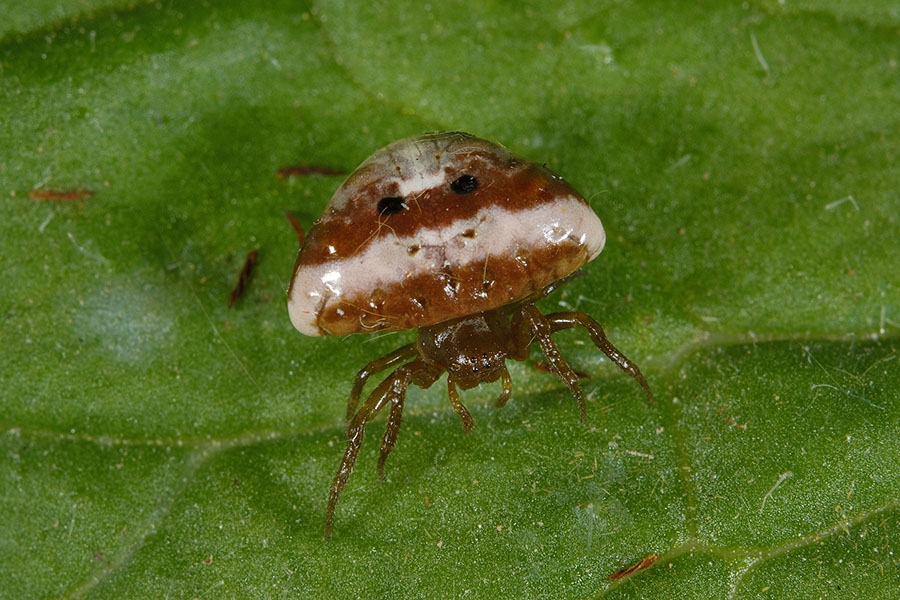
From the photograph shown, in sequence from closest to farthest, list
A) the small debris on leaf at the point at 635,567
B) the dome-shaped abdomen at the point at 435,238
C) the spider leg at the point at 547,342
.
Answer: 1. the dome-shaped abdomen at the point at 435,238
2. the small debris on leaf at the point at 635,567
3. the spider leg at the point at 547,342

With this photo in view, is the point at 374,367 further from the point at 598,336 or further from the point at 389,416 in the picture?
the point at 598,336

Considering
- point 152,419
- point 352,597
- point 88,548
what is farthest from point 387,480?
point 88,548

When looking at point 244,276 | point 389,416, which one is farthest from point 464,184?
point 244,276

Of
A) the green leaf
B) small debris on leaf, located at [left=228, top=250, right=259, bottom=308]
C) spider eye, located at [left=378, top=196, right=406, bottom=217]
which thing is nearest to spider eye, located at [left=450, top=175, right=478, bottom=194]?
spider eye, located at [left=378, top=196, right=406, bottom=217]

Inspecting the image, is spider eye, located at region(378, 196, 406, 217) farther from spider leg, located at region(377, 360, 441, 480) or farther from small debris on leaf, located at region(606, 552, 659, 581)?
small debris on leaf, located at region(606, 552, 659, 581)

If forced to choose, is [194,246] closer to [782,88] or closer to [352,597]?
[352,597]

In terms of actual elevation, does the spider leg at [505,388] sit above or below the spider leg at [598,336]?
below

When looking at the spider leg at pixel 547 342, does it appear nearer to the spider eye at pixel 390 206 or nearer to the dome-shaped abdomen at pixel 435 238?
the dome-shaped abdomen at pixel 435 238

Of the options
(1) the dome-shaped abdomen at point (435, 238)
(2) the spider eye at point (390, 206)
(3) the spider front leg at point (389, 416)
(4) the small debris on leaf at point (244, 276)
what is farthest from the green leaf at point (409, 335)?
(2) the spider eye at point (390, 206)
